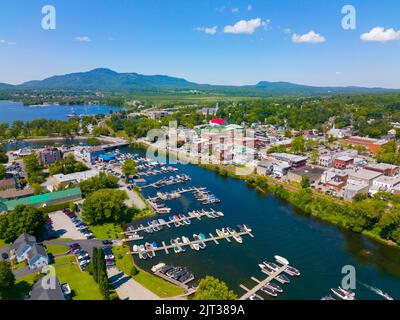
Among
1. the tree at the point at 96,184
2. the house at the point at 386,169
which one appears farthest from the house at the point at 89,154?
the house at the point at 386,169

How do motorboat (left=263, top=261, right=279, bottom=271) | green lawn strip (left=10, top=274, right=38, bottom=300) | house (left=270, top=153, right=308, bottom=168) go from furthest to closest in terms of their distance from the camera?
1. house (left=270, top=153, right=308, bottom=168)
2. motorboat (left=263, top=261, right=279, bottom=271)
3. green lawn strip (left=10, top=274, right=38, bottom=300)

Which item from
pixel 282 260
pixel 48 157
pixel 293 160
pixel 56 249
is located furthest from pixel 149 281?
pixel 48 157

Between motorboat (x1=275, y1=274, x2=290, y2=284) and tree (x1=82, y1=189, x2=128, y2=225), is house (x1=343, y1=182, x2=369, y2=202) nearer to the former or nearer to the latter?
motorboat (x1=275, y1=274, x2=290, y2=284)

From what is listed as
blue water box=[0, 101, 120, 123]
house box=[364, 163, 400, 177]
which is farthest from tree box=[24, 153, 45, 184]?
blue water box=[0, 101, 120, 123]

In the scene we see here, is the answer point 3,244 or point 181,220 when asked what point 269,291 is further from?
point 3,244

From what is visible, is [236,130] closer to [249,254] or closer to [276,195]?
[276,195]

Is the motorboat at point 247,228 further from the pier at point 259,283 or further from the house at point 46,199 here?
the house at point 46,199

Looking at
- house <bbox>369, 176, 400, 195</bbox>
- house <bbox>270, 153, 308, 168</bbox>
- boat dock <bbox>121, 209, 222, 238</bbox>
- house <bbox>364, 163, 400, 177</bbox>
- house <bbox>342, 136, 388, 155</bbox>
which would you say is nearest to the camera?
boat dock <bbox>121, 209, 222, 238</bbox>
